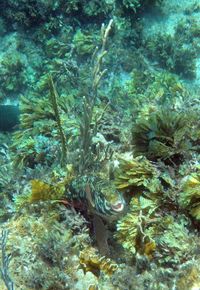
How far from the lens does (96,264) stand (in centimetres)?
329

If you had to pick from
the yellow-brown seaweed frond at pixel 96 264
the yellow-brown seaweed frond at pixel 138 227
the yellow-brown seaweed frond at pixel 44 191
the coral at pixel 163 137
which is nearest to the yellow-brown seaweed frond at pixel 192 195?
the yellow-brown seaweed frond at pixel 138 227

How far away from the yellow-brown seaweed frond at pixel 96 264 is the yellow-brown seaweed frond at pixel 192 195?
2.80 feet

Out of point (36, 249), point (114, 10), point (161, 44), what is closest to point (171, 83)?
point (161, 44)

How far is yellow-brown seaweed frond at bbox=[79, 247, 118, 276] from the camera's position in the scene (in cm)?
321

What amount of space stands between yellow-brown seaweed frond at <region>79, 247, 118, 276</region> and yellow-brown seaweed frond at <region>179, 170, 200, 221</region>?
853 mm

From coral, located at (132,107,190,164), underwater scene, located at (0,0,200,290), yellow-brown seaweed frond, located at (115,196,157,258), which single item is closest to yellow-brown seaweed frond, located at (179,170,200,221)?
underwater scene, located at (0,0,200,290)

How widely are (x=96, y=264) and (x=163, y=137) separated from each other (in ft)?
4.72

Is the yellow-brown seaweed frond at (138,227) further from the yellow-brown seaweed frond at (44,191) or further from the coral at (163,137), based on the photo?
the yellow-brown seaweed frond at (44,191)

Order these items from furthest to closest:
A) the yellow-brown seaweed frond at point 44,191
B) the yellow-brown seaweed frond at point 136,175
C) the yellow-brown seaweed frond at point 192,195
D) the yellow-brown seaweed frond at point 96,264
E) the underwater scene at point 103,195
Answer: the yellow-brown seaweed frond at point 44,191 → the yellow-brown seaweed frond at point 136,175 → the yellow-brown seaweed frond at point 96,264 → the yellow-brown seaweed frond at point 192,195 → the underwater scene at point 103,195

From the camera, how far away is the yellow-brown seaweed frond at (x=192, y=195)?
3088 mm

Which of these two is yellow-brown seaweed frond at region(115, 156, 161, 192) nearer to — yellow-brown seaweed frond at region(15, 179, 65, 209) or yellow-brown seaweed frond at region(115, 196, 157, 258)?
yellow-brown seaweed frond at region(115, 196, 157, 258)

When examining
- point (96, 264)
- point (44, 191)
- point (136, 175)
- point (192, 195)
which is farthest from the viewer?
point (44, 191)

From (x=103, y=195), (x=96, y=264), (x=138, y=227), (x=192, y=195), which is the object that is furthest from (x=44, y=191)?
(x=192, y=195)

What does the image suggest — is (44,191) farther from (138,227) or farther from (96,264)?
(138,227)
